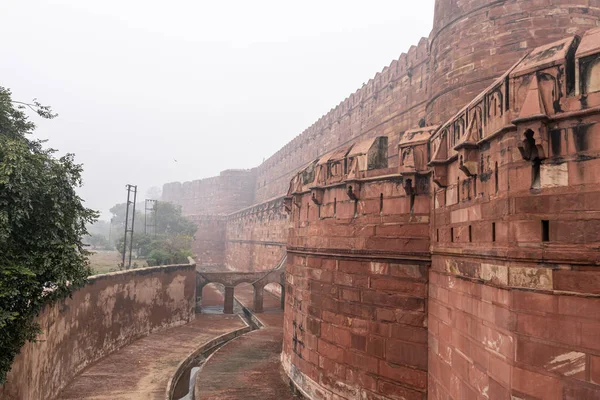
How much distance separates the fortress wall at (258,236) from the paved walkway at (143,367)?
831 cm

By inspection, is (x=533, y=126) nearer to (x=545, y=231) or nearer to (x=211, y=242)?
(x=545, y=231)

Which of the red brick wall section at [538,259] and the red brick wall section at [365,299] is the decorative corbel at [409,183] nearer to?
the red brick wall section at [365,299]

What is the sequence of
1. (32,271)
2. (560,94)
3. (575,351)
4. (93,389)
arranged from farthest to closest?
(93,389)
(32,271)
(560,94)
(575,351)

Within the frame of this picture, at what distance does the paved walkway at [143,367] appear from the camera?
32.6ft

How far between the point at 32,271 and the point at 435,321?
568 centimetres

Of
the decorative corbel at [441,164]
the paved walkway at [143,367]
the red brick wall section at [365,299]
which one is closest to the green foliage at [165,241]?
the paved walkway at [143,367]

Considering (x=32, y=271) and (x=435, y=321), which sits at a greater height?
(x=32, y=271)

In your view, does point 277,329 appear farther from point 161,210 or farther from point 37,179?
point 161,210

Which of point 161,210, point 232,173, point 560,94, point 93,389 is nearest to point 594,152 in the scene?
point 560,94

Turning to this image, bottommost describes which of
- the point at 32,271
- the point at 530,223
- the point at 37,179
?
the point at 32,271

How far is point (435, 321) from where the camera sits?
6.16 meters

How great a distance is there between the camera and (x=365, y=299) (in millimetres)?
7168

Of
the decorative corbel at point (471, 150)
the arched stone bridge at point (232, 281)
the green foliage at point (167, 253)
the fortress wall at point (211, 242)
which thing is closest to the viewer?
the decorative corbel at point (471, 150)

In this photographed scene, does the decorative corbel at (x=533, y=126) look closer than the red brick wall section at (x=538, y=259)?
No
